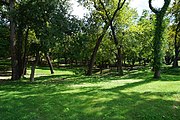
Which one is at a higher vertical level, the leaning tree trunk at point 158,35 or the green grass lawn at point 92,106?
the leaning tree trunk at point 158,35

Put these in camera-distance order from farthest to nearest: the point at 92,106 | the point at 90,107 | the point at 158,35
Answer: the point at 158,35 → the point at 92,106 → the point at 90,107

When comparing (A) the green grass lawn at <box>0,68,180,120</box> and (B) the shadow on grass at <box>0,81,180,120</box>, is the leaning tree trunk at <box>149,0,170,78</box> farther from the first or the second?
(B) the shadow on grass at <box>0,81,180,120</box>

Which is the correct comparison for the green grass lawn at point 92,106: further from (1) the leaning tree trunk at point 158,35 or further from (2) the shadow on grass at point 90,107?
(1) the leaning tree trunk at point 158,35

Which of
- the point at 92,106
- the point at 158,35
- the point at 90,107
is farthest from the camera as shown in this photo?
the point at 158,35

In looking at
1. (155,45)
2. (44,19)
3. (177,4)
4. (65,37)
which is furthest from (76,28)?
(177,4)

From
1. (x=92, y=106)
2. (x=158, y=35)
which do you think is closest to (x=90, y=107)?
(x=92, y=106)

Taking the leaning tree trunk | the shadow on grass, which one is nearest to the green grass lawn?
the shadow on grass

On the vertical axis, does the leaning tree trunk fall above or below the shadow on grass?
above

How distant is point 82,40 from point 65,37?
5.55 ft

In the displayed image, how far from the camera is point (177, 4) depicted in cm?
4138

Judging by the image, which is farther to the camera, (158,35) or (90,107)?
(158,35)

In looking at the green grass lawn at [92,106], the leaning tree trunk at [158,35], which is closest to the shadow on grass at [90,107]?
the green grass lawn at [92,106]

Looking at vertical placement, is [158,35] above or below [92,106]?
above

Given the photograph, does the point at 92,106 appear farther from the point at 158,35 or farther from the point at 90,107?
the point at 158,35
